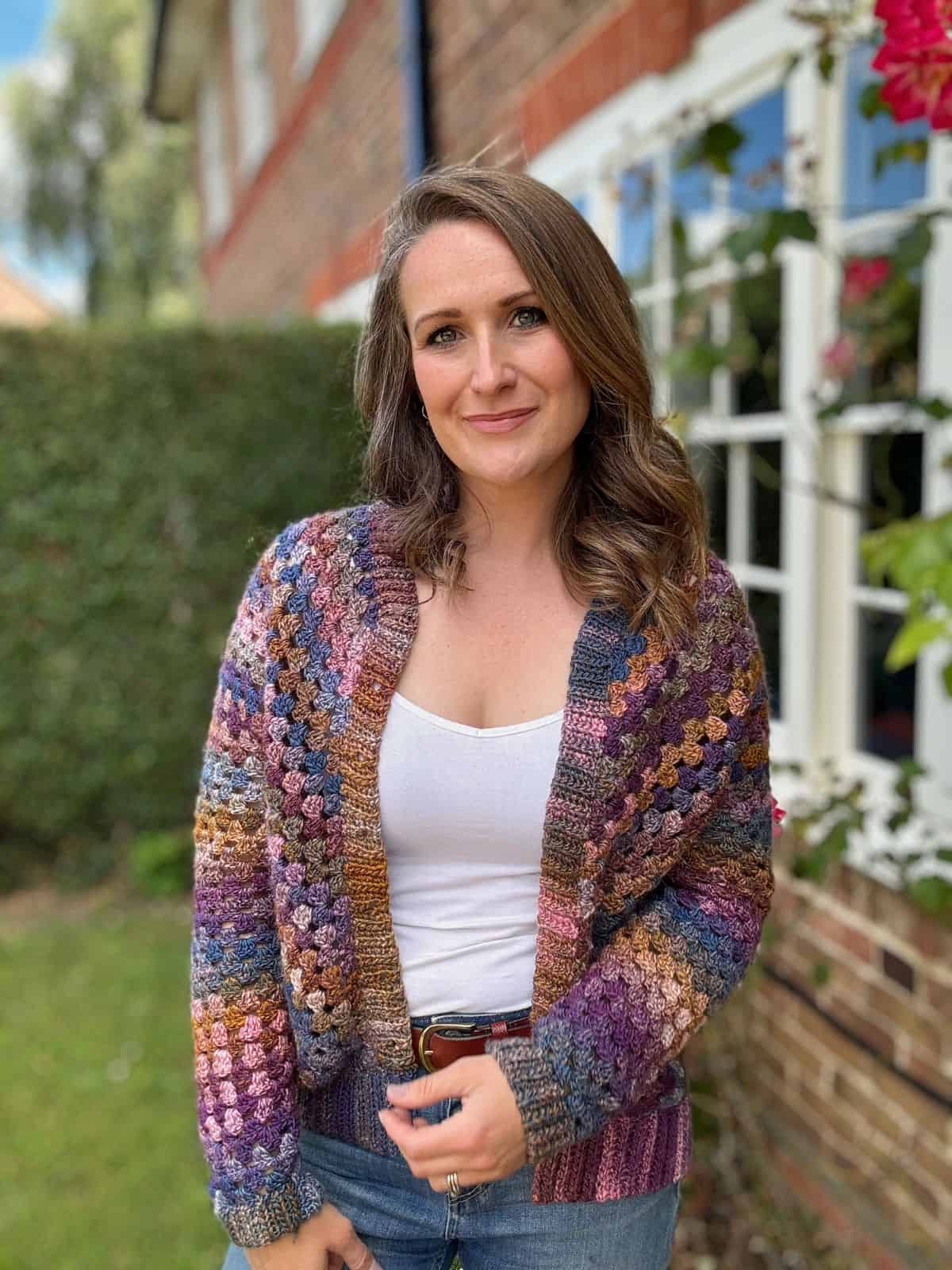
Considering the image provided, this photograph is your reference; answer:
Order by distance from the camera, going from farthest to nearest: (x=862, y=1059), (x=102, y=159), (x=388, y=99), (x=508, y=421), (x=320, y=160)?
(x=102, y=159) < (x=320, y=160) < (x=388, y=99) < (x=862, y=1059) < (x=508, y=421)

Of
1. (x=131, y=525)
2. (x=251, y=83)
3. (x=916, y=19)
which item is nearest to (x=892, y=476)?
(x=916, y=19)

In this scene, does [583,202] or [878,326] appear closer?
[878,326]

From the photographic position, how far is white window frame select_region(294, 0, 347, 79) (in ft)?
21.0

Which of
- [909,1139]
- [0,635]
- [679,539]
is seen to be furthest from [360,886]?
[0,635]

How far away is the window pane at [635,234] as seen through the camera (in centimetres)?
330

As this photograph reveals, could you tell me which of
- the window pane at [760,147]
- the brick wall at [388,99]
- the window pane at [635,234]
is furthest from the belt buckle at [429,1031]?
the window pane at [635,234]

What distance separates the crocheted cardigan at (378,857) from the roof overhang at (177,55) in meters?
11.8

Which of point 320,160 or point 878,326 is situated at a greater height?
point 320,160

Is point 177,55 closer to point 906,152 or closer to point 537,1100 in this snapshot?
point 906,152

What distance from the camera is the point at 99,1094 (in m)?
3.67

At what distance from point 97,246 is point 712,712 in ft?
91.8

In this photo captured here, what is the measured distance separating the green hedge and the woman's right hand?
3998 millimetres

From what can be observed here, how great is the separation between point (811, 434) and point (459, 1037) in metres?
2.15

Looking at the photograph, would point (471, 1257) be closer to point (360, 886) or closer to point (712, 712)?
point (360, 886)
